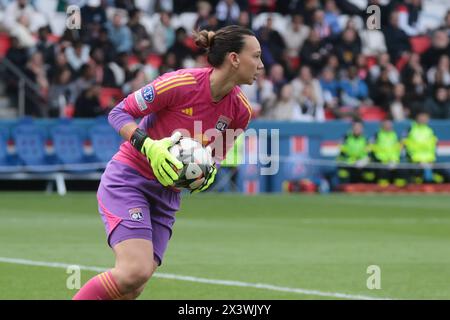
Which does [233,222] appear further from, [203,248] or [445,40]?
[445,40]

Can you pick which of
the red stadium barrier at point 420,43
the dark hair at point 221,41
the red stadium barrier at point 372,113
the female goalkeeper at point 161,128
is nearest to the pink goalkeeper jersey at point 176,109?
the female goalkeeper at point 161,128

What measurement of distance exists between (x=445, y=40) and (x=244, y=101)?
21.7m

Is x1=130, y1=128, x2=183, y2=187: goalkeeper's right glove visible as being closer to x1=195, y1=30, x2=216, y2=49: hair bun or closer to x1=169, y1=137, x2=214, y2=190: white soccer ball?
x1=169, y1=137, x2=214, y2=190: white soccer ball

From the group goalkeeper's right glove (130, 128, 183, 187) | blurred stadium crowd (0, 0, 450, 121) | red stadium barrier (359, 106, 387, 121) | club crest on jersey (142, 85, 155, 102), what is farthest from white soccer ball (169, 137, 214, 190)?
red stadium barrier (359, 106, 387, 121)

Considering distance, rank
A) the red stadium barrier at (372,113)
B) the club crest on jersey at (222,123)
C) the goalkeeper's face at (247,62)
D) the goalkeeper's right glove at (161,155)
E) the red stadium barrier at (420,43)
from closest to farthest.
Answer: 1. the goalkeeper's right glove at (161,155)
2. the goalkeeper's face at (247,62)
3. the club crest on jersey at (222,123)
4. the red stadium barrier at (372,113)
5. the red stadium barrier at (420,43)

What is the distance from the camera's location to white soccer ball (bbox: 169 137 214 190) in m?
7.27

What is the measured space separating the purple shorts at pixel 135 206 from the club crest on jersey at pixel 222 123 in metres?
0.52

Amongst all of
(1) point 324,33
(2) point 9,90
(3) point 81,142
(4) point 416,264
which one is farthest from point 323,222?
(1) point 324,33

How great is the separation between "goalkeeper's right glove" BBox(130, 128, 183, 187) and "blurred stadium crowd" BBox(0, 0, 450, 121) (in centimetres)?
1634

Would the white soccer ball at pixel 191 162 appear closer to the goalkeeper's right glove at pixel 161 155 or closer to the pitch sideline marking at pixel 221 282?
the goalkeeper's right glove at pixel 161 155

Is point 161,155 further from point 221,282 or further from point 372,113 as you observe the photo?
point 372,113

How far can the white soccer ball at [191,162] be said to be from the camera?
7.27 m

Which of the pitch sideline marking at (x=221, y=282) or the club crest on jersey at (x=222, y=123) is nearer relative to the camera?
the club crest on jersey at (x=222, y=123)
